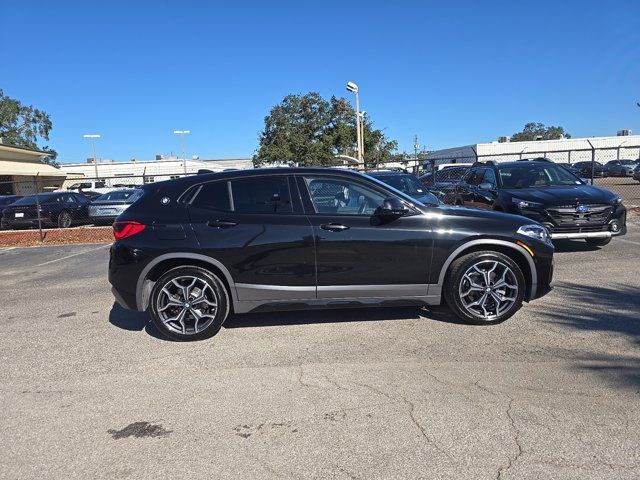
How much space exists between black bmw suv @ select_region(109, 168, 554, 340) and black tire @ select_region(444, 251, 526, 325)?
0.01 metres

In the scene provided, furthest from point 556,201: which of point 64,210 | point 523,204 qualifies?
point 64,210

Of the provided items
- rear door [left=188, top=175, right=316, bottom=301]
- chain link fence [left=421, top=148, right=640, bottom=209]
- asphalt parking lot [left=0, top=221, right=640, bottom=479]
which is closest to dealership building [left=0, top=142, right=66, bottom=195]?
chain link fence [left=421, top=148, right=640, bottom=209]

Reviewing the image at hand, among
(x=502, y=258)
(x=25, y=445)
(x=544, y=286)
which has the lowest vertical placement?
(x=25, y=445)

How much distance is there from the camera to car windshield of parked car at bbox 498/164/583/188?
9477 mm

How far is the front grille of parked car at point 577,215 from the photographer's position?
830cm

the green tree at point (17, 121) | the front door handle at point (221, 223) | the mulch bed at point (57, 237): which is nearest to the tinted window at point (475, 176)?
the front door handle at point (221, 223)

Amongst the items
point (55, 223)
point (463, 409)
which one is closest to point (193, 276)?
point (463, 409)

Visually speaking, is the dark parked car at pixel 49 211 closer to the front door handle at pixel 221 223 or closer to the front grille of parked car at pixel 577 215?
the front door handle at pixel 221 223

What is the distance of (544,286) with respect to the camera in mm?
5141

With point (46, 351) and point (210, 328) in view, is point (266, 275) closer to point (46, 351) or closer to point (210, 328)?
point (210, 328)

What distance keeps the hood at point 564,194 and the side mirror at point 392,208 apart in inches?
180

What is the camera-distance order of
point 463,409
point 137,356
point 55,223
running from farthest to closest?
point 55,223 < point 137,356 < point 463,409

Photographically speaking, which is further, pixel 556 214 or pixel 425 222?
pixel 556 214

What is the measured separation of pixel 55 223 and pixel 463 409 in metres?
18.0
